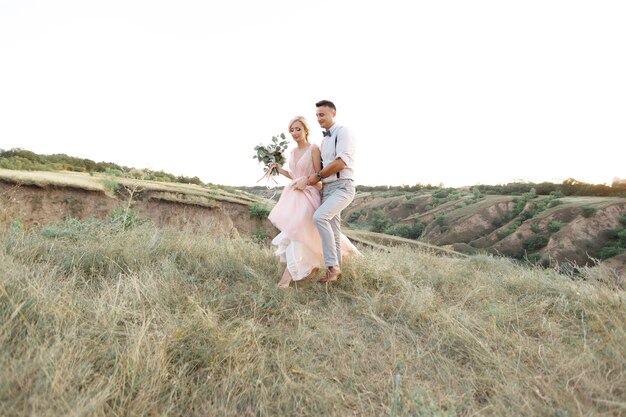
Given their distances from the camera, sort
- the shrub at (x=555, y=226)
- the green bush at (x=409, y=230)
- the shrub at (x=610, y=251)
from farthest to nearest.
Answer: the green bush at (x=409, y=230), the shrub at (x=555, y=226), the shrub at (x=610, y=251)

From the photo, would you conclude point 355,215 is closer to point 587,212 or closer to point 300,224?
point 587,212

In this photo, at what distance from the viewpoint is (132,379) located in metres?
2.27

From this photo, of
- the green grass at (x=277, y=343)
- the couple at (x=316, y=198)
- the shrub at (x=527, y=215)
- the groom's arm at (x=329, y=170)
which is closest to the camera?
the green grass at (x=277, y=343)

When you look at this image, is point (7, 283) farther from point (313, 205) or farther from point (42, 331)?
point (313, 205)

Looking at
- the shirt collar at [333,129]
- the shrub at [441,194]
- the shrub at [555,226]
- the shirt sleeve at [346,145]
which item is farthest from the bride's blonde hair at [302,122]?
the shrub at [441,194]

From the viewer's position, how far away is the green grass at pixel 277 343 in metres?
2.29

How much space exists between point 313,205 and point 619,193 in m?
67.3

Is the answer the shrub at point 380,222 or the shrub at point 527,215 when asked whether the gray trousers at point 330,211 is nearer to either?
the shrub at point 527,215

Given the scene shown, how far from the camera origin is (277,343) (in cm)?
318

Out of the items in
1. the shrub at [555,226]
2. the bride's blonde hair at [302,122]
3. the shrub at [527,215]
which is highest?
the bride's blonde hair at [302,122]

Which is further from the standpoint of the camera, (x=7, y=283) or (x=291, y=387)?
(x=7, y=283)

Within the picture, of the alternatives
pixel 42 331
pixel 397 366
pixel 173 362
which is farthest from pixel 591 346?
pixel 42 331

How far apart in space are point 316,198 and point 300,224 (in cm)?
47

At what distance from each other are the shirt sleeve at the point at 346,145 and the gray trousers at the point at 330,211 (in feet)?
1.11
